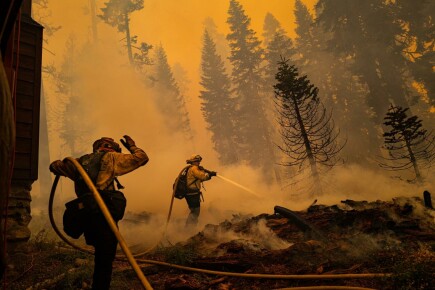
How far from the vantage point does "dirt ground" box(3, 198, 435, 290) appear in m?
3.84

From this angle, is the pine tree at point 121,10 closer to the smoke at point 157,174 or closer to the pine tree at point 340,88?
the smoke at point 157,174

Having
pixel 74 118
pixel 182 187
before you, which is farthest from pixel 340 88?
pixel 74 118

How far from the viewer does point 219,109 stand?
35312 mm

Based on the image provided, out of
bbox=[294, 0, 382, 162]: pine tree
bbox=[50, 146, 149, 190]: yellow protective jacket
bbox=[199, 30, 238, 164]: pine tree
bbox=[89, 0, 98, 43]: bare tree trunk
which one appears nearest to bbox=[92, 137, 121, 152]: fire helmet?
bbox=[50, 146, 149, 190]: yellow protective jacket

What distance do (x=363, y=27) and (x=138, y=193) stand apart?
80.0ft

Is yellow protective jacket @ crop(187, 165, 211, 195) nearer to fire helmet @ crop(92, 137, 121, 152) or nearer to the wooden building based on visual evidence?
the wooden building

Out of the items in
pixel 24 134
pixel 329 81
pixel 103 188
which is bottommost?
pixel 103 188

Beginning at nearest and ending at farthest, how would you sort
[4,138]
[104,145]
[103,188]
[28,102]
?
[4,138] < [103,188] < [104,145] < [28,102]

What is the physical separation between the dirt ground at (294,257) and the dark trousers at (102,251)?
3.27 ft

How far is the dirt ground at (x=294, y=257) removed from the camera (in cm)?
384

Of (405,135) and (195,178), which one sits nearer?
(195,178)

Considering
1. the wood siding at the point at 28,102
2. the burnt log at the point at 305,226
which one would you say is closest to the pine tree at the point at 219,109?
the burnt log at the point at 305,226

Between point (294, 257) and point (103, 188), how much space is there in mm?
3503

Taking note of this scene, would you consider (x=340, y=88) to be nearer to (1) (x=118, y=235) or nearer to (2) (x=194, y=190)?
(2) (x=194, y=190)
